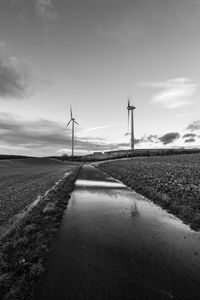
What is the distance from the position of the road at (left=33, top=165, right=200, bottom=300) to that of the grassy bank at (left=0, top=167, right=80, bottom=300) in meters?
0.34

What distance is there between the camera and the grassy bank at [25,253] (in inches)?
205

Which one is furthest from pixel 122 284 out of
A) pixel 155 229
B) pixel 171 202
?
pixel 171 202

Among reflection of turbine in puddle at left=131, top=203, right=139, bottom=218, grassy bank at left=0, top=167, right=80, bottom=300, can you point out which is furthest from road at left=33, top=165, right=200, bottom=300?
reflection of turbine in puddle at left=131, top=203, right=139, bottom=218

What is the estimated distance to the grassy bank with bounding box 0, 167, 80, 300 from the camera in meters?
5.21

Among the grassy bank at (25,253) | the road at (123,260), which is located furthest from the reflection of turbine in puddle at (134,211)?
the grassy bank at (25,253)

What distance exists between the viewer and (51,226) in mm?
9828

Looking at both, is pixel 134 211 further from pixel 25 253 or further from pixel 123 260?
pixel 25 253

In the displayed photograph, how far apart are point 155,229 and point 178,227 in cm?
118

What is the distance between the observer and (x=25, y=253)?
273 inches

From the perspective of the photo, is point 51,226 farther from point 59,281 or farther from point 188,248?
point 188,248

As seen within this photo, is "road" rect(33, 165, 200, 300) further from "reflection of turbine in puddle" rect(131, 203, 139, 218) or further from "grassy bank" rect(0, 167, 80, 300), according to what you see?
"reflection of turbine in puddle" rect(131, 203, 139, 218)

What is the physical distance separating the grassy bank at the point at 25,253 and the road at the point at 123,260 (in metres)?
0.34

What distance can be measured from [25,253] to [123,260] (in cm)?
324


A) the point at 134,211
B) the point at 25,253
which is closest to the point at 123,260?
the point at 25,253
